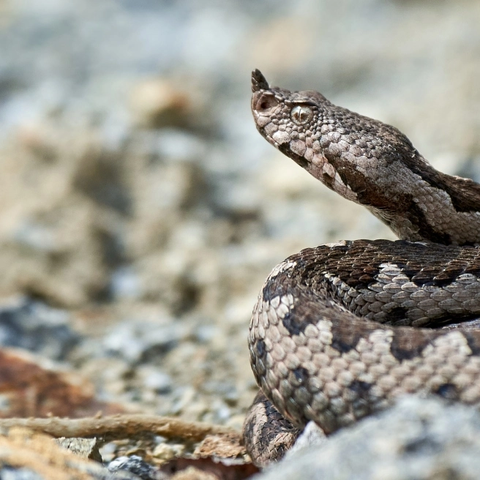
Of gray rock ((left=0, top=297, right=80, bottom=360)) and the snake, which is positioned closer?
the snake

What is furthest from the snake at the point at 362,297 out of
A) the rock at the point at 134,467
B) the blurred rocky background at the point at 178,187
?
the blurred rocky background at the point at 178,187

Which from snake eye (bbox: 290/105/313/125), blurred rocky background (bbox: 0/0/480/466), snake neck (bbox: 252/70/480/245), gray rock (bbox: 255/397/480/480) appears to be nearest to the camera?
gray rock (bbox: 255/397/480/480)

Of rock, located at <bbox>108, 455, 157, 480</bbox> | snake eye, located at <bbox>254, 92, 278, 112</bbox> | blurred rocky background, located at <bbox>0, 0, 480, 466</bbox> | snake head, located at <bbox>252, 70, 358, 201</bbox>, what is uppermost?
blurred rocky background, located at <bbox>0, 0, 480, 466</bbox>

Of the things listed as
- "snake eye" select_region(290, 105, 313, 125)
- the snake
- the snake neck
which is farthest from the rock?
"snake eye" select_region(290, 105, 313, 125)

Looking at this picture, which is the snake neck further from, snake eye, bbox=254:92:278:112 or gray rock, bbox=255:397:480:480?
gray rock, bbox=255:397:480:480

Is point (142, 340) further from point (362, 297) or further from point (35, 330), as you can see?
point (362, 297)

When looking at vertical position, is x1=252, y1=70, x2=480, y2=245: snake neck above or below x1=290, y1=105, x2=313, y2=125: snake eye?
below

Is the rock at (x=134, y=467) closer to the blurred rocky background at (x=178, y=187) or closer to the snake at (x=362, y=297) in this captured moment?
the snake at (x=362, y=297)
